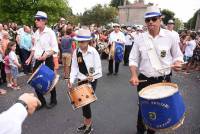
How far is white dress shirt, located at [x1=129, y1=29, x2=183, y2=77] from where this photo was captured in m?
4.96

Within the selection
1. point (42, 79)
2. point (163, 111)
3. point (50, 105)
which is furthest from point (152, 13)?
point (50, 105)

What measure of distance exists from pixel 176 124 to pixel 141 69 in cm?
124

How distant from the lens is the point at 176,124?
13.7ft

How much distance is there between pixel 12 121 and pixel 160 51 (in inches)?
126

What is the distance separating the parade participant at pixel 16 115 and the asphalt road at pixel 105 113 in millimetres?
3752

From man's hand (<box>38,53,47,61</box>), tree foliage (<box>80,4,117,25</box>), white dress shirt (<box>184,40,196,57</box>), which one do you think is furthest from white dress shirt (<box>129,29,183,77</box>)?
tree foliage (<box>80,4,117,25</box>)

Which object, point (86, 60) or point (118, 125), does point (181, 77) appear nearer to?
point (118, 125)

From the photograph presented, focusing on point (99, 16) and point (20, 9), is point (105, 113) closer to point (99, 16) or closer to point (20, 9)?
point (20, 9)

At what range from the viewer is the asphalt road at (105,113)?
6254 millimetres

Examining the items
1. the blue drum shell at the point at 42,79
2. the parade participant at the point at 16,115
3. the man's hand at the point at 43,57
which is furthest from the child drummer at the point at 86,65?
the parade participant at the point at 16,115

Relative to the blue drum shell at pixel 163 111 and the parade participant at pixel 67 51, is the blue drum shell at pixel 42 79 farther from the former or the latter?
the parade participant at pixel 67 51

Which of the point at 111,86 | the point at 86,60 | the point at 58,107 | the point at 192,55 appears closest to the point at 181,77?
the point at 192,55

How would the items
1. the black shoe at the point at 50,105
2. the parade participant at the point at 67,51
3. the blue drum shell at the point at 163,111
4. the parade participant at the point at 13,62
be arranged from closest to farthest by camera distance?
the blue drum shell at the point at 163,111, the black shoe at the point at 50,105, the parade participant at the point at 13,62, the parade participant at the point at 67,51

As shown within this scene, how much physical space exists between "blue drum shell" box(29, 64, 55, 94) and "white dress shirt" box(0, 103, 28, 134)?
398 cm
